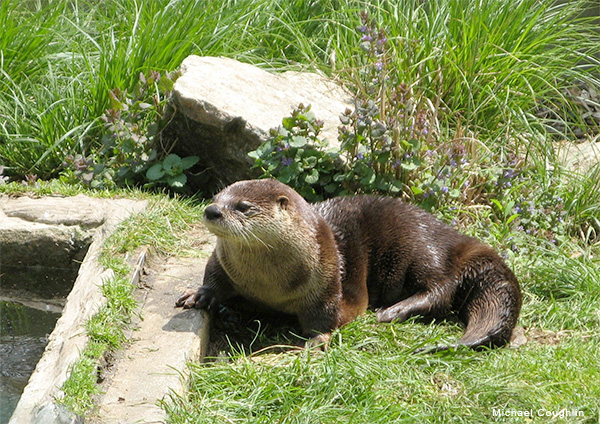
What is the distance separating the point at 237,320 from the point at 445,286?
97cm

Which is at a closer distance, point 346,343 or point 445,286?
point 346,343

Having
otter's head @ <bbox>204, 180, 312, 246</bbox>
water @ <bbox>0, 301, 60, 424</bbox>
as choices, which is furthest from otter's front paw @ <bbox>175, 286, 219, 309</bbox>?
water @ <bbox>0, 301, 60, 424</bbox>

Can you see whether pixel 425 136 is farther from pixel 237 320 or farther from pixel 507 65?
pixel 237 320

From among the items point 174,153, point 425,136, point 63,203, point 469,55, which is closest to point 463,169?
point 425,136

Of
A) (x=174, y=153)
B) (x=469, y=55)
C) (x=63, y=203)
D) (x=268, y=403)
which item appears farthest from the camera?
(x=469, y=55)

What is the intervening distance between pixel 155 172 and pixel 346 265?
1741 mm

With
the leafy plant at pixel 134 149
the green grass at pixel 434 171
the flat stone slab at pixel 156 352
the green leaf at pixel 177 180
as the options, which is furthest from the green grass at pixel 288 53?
the flat stone slab at pixel 156 352

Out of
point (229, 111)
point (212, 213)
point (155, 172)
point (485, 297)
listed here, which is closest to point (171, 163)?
point (155, 172)

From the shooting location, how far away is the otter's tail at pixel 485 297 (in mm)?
3777

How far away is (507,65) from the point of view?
6000mm

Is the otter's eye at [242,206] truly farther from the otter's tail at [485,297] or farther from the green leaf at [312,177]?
the green leaf at [312,177]

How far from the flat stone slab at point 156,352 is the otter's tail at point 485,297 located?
1.16 m

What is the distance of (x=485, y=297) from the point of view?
398cm

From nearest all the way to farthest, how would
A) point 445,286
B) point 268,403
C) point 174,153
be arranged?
point 268,403, point 445,286, point 174,153
